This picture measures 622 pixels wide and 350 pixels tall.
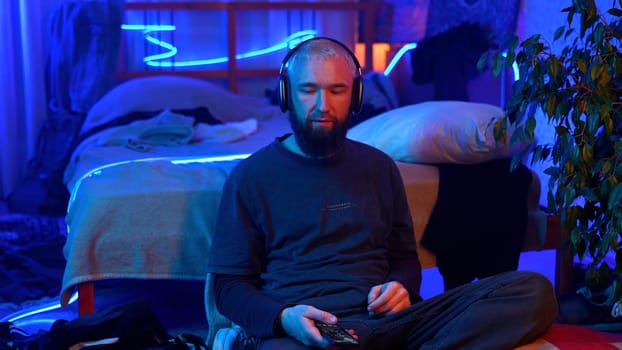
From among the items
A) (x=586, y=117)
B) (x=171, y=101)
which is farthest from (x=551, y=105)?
Answer: (x=171, y=101)

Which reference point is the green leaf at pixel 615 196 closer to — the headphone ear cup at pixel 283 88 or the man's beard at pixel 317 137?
the man's beard at pixel 317 137

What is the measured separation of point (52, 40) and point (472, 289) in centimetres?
352

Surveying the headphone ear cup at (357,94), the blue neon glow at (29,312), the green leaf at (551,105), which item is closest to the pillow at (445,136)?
the green leaf at (551,105)

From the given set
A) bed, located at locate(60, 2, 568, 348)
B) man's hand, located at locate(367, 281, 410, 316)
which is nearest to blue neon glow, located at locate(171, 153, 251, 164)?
bed, located at locate(60, 2, 568, 348)

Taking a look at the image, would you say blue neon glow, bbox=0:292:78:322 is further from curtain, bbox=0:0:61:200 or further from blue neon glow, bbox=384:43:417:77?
blue neon glow, bbox=384:43:417:77

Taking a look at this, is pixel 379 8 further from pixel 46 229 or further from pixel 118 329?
pixel 118 329

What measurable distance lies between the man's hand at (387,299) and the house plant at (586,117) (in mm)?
564

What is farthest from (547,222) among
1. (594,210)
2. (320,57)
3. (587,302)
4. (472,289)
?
(320,57)

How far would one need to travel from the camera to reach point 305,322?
1.60 metres

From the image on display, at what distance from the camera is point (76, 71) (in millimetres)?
4551

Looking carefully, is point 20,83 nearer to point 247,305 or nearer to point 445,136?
point 445,136

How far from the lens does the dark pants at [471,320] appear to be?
1681 millimetres

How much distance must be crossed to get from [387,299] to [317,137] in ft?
1.32

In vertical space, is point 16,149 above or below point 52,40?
below
